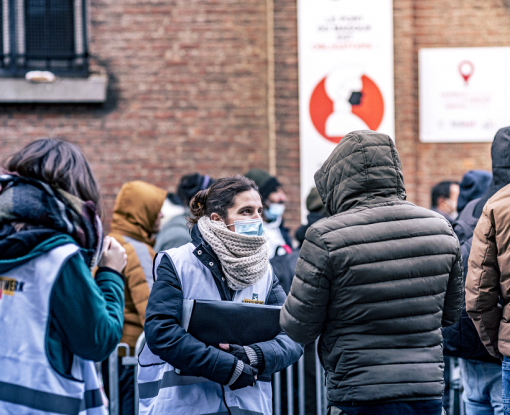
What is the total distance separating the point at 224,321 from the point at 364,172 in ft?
2.75

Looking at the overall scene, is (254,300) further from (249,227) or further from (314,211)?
(314,211)

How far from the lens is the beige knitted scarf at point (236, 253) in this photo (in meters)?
2.46

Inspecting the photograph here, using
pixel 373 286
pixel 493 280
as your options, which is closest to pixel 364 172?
pixel 373 286

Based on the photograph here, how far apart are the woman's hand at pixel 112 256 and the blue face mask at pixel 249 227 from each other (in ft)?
1.84

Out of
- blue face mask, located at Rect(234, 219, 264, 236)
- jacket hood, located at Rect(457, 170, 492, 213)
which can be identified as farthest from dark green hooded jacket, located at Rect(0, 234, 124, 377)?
jacket hood, located at Rect(457, 170, 492, 213)

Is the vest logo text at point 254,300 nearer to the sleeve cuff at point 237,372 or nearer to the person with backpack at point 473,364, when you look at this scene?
the sleeve cuff at point 237,372

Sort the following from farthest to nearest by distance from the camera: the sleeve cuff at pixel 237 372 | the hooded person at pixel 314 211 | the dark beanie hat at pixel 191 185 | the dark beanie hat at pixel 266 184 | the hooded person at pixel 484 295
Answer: the dark beanie hat at pixel 266 184
the dark beanie hat at pixel 191 185
the hooded person at pixel 314 211
the hooded person at pixel 484 295
the sleeve cuff at pixel 237 372

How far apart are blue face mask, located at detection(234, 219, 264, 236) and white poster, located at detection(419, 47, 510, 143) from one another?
480 cm

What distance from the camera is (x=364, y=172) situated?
6.98 feet

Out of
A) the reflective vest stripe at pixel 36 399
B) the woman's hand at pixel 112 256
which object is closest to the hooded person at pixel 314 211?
the woman's hand at pixel 112 256

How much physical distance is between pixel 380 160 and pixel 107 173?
5226 mm

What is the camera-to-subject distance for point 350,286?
2002mm

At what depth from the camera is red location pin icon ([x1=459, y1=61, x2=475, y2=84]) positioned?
22.2ft

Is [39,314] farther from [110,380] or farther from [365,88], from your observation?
[365,88]
